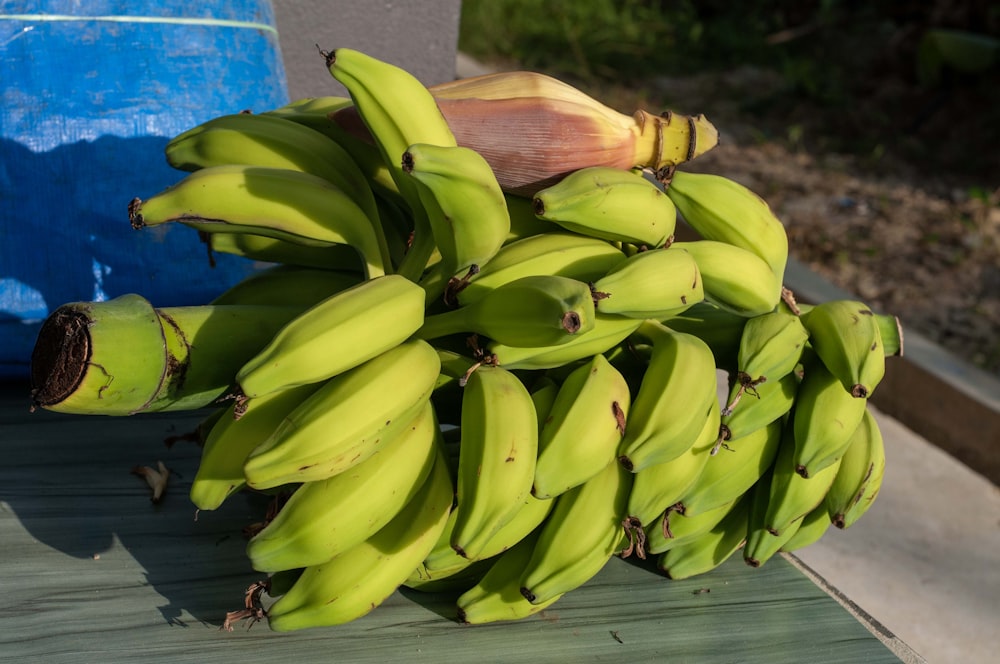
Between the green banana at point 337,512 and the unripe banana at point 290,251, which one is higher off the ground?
the unripe banana at point 290,251

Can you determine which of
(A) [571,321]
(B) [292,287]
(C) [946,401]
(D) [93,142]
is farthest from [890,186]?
(A) [571,321]

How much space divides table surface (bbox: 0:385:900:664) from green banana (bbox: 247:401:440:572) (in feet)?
0.56

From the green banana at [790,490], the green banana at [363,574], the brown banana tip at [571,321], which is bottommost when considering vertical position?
the green banana at [790,490]

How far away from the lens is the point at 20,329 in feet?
5.15

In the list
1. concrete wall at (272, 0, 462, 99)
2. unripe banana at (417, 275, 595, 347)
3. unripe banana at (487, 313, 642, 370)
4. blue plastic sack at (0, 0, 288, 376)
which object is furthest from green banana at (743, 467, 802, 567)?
concrete wall at (272, 0, 462, 99)

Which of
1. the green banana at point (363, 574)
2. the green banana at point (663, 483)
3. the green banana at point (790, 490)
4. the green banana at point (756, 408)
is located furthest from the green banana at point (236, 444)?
the green banana at point (790, 490)

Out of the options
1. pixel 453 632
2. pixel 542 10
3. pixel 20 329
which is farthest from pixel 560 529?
pixel 542 10

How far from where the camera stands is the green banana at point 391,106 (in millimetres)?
1006

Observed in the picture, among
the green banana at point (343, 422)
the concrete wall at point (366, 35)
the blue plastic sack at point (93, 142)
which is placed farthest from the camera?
the concrete wall at point (366, 35)

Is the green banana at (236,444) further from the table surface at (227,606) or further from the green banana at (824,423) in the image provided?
the green banana at (824,423)

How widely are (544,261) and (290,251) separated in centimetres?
36

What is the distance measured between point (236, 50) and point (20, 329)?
2.04 ft

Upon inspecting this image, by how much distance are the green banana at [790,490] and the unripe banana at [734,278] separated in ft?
0.58

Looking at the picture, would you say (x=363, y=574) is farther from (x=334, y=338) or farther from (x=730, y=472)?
(x=730, y=472)
